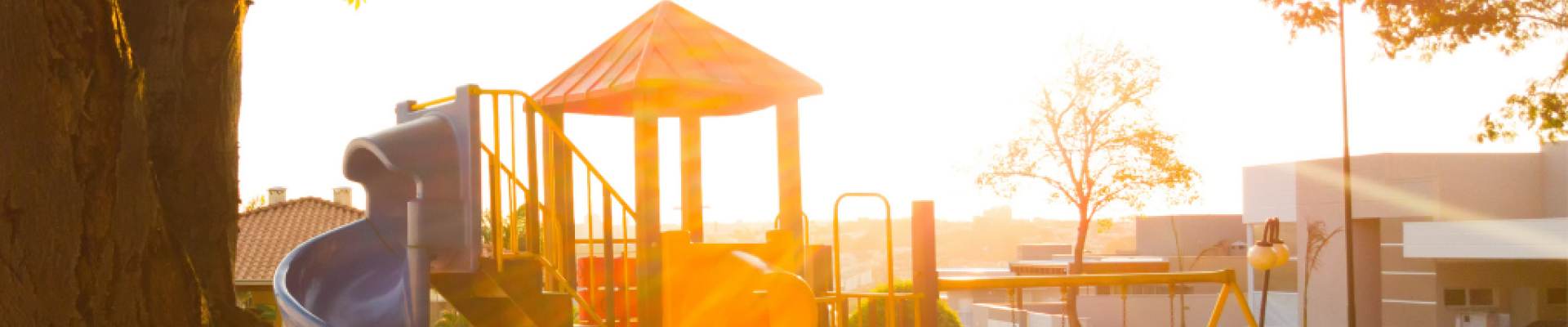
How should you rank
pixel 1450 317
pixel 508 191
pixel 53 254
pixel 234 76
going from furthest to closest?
pixel 1450 317 → pixel 508 191 → pixel 234 76 → pixel 53 254

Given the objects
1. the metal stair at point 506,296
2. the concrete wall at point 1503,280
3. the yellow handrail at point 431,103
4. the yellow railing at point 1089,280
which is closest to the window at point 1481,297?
the concrete wall at point 1503,280

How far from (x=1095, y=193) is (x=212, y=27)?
125ft

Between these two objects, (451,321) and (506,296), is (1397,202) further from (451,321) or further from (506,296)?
(506,296)

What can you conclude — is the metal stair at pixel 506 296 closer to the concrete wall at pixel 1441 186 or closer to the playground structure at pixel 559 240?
the playground structure at pixel 559 240

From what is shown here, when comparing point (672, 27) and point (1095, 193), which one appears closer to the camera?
point (672, 27)

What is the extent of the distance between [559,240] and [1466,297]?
126 ft

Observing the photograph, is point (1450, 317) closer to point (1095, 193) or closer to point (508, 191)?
point (1095, 193)

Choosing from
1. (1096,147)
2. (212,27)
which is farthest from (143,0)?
(1096,147)

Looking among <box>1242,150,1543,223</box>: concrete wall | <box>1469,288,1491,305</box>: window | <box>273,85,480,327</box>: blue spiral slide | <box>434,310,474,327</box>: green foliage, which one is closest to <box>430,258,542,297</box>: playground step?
<box>273,85,480,327</box>: blue spiral slide

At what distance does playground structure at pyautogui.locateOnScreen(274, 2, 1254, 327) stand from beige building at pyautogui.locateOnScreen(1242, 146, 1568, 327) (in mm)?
31478

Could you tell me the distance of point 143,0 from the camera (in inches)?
215

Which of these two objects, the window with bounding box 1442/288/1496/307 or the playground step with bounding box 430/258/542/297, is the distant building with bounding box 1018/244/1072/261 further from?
the playground step with bounding box 430/258/542/297

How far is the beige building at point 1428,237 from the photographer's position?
36.8 m

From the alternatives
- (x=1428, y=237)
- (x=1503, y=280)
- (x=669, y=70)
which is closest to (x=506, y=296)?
(x=669, y=70)
